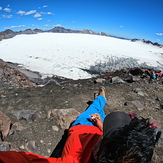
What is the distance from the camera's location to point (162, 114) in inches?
126

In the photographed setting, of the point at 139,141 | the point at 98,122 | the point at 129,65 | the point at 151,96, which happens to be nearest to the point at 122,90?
the point at 151,96

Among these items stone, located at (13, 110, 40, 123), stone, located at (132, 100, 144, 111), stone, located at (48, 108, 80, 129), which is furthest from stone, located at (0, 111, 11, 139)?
stone, located at (132, 100, 144, 111)

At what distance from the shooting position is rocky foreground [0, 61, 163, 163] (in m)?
2.25

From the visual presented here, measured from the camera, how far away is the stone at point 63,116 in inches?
102

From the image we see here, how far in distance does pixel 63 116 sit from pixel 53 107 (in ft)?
1.78

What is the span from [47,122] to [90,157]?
1485 mm

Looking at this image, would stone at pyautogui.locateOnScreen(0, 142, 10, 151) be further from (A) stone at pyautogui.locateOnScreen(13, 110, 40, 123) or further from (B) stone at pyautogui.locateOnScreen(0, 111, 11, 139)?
(A) stone at pyautogui.locateOnScreen(13, 110, 40, 123)

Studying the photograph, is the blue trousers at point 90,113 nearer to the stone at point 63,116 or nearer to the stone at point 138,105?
the stone at point 63,116

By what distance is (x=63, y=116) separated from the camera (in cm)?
269

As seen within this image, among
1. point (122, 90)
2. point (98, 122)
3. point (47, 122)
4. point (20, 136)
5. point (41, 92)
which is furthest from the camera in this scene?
point (122, 90)

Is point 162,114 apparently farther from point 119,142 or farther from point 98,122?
point 119,142

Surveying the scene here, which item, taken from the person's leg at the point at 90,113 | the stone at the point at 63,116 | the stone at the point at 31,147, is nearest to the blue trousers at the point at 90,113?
the person's leg at the point at 90,113

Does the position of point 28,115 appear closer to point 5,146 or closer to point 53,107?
point 53,107

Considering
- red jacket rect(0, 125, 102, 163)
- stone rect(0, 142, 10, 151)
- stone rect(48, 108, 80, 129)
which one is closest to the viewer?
red jacket rect(0, 125, 102, 163)
